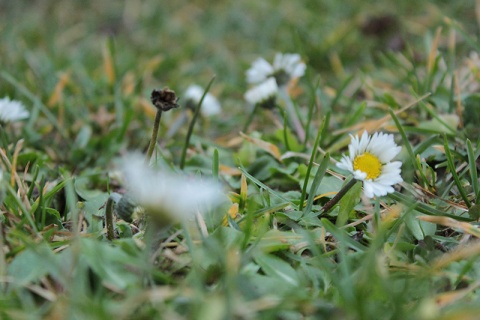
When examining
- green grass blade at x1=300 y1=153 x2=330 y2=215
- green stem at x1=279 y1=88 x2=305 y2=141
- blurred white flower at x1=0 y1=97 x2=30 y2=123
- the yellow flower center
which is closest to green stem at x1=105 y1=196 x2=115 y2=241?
green grass blade at x1=300 y1=153 x2=330 y2=215

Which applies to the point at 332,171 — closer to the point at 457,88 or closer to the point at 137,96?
the point at 457,88

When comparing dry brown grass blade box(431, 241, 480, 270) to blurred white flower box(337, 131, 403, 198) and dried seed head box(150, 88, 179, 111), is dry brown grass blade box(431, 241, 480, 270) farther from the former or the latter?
dried seed head box(150, 88, 179, 111)

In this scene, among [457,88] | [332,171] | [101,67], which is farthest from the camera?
[101,67]

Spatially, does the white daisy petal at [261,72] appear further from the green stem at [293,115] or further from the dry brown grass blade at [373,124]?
the dry brown grass blade at [373,124]

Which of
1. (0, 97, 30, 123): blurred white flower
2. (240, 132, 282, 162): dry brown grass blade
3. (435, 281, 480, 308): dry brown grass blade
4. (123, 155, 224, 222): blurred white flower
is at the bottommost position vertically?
(240, 132, 282, 162): dry brown grass blade

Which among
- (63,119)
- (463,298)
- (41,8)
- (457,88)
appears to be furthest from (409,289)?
(41,8)

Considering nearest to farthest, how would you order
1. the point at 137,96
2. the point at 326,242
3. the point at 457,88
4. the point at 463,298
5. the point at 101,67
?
the point at 463,298
the point at 326,242
the point at 457,88
the point at 137,96
the point at 101,67

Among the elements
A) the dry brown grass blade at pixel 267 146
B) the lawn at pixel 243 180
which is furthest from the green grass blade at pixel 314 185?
the dry brown grass blade at pixel 267 146
